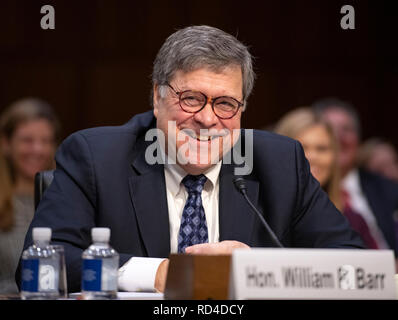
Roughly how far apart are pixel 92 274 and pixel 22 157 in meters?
2.70

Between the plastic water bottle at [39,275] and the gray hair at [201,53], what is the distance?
2.72 ft

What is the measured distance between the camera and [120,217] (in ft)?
7.39

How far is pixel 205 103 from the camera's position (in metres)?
2.27

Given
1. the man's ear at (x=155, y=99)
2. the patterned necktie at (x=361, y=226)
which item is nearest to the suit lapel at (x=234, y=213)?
the man's ear at (x=155, y=99)

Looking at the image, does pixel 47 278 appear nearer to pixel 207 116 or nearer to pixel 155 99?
pixel 207 116

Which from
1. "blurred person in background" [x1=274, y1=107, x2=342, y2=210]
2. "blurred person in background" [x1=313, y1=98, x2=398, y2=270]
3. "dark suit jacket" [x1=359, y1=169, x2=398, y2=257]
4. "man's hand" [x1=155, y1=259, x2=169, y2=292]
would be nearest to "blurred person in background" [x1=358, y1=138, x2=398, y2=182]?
"blurred person in background" [x1=313, y1=98, x2=398, y2=270]

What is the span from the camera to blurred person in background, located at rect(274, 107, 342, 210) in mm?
4324

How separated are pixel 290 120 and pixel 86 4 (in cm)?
227

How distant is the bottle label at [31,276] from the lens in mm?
1587

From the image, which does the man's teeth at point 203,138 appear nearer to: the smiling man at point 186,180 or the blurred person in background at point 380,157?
the smiling man at point 186,180

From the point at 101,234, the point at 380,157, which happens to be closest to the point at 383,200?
the point at 380,157

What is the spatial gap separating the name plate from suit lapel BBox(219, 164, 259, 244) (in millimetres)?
819

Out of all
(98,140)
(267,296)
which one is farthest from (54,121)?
(267,296)

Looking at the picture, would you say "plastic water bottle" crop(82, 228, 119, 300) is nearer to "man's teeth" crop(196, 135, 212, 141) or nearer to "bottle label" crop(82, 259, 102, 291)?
"bottle label" crop(82, 259, 102, 291)
